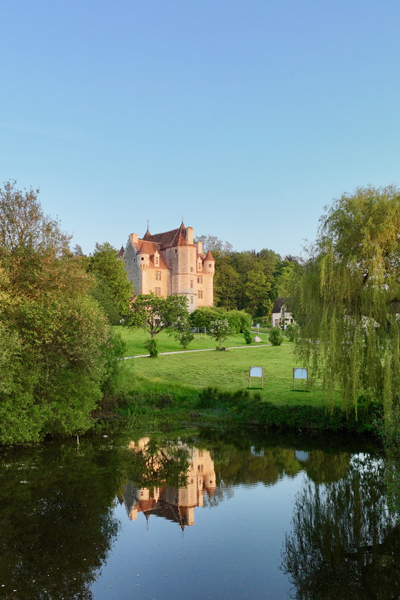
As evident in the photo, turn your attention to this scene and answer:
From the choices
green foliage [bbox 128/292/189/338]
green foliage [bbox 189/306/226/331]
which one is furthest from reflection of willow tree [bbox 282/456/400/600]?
green foliage [bbox 189/306/226/331]

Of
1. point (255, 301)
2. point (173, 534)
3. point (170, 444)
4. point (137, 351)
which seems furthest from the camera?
point (255, 301)

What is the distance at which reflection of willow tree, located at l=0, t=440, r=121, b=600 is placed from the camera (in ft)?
26.1

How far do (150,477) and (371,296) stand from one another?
320 inches

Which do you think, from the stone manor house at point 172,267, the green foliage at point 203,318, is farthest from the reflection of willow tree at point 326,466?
the stone manor house at point 172,267

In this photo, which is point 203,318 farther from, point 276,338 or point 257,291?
point 257,291

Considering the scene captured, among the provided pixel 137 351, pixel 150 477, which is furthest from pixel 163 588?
pixel 137 351

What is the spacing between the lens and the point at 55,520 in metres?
10.3

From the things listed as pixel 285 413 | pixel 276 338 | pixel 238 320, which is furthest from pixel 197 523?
pixel 238 320

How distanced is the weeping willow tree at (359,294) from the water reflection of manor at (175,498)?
4641mm

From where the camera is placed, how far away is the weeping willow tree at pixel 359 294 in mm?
13086

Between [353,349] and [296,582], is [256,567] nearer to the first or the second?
[296,582]

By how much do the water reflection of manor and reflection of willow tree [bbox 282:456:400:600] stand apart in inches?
95.0

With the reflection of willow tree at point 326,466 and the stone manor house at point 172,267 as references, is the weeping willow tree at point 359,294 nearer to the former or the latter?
the reflection of willow tree at point 326,466

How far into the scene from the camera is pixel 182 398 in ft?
70.2
